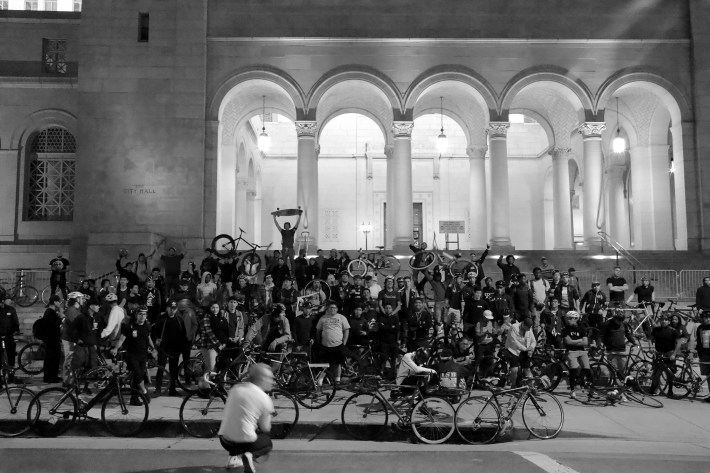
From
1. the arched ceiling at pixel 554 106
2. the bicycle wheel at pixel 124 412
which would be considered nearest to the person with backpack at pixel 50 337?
the bicycle wheel at pixel 124 412

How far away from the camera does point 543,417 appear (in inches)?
428

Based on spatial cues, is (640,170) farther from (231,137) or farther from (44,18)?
(44,18)

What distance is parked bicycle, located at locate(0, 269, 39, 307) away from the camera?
20.4 metres

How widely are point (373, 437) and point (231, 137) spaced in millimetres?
20564

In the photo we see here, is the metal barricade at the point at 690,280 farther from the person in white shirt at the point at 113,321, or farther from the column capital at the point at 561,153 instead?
the person in white shirt at the point at 113,321

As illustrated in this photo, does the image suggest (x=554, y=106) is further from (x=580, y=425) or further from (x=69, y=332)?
(x=69, y=332)

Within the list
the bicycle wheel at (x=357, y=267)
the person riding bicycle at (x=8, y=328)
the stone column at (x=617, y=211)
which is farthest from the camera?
the stone column at (x=617, y=211)

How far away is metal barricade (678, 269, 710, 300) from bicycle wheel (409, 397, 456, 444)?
523 inches

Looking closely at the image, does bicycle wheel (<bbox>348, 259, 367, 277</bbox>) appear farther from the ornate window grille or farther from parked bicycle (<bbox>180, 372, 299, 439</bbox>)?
the ornate window grille

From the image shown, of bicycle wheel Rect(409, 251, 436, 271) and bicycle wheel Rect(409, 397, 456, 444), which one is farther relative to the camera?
bicycle wheel Rect(409, 251, 436, 271)

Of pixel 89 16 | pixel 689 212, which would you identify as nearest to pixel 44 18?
pixel 89 16

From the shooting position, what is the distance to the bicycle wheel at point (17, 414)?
1043 cm

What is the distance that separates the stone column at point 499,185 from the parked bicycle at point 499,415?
15.1 metres

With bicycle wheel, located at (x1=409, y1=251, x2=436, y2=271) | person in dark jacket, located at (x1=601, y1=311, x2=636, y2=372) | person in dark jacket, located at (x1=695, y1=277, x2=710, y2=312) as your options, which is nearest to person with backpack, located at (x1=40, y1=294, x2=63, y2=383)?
bicycle wheel, located at (x1=409, y1=251, x2=436, y2=271)
